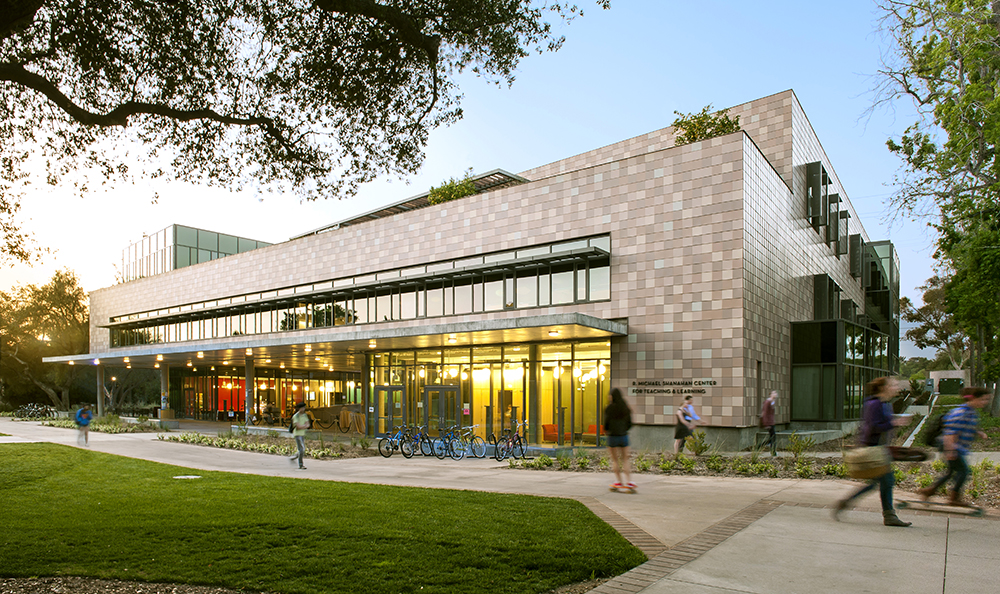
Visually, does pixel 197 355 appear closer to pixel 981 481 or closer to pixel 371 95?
pixel 371 95

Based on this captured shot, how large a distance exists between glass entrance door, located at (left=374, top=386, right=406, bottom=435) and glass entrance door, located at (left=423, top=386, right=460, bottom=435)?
56.4 inches

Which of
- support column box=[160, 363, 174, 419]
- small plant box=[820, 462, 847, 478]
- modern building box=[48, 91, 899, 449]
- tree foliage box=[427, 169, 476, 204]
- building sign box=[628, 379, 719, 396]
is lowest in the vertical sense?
support column box=[160, 363, 174, 419]

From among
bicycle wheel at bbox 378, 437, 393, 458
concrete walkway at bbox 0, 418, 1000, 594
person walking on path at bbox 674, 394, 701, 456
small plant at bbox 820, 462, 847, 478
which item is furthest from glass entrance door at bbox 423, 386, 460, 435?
small plant at bbox 820, 462, 847, 478

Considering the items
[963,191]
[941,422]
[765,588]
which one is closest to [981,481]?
[941,422]

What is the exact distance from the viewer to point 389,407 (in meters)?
26.5

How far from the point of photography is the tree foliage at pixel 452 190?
31031mm

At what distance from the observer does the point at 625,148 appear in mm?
32344

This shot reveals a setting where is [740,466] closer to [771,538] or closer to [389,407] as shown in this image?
[771,538]

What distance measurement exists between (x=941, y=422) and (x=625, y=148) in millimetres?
25581

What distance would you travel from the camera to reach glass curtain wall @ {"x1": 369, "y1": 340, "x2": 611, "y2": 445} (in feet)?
70.1

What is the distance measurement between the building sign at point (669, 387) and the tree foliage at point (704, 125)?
1063 cm

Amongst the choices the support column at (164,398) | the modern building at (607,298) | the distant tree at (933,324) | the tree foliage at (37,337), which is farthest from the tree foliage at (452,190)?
the distant tree at (933,324)

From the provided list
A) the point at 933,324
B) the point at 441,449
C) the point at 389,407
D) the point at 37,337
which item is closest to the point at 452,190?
the point at 389,407

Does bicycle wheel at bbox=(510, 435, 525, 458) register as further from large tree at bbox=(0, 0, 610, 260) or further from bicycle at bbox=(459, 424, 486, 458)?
large tree at bbox=(0, 0, 610, 260)
